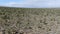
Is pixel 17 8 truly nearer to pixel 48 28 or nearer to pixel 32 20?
pixel 32 20

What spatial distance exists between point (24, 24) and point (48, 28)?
0.81ft

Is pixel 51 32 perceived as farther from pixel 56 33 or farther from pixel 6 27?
pixel 6 27

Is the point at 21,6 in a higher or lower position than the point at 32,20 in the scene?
higher

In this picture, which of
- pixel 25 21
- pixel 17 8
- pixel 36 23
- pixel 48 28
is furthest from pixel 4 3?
pixel 48 28

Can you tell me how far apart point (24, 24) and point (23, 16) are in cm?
8

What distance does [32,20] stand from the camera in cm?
147

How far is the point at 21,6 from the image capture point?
1434 millimetres

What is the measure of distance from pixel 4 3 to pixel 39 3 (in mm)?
348

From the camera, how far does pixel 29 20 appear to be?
1460 mm

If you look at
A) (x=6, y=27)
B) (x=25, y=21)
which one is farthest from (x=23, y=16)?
(x=6, y=27)

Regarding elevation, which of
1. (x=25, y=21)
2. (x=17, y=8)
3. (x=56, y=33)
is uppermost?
(x=17, y=8)

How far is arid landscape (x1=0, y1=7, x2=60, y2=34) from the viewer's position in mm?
1401

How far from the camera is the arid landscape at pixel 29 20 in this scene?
140cm

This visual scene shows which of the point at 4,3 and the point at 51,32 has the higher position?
the point at 4,3
